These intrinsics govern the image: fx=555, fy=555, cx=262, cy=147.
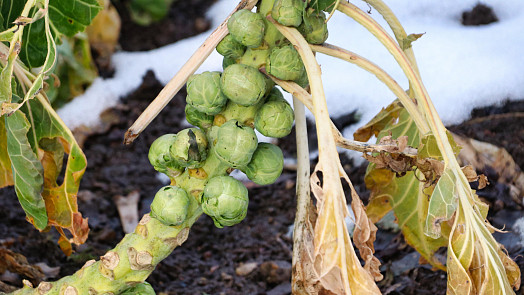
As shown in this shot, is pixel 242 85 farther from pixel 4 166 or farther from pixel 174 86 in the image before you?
pixel 4 166

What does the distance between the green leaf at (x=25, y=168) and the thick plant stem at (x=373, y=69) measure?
2.45 feet

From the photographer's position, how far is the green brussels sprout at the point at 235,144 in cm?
113

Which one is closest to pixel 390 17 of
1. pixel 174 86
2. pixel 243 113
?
pixel 243 113

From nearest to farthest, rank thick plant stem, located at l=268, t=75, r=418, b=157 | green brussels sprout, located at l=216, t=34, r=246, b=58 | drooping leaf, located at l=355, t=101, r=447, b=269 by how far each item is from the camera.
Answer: thick plant stem, located at l=268, t=75, r=418, b=157 → green brussels sprout, located at l=216, t=34, r=246, b=58 → drooping leaf, located at l=355, t=101, r=447, b=269

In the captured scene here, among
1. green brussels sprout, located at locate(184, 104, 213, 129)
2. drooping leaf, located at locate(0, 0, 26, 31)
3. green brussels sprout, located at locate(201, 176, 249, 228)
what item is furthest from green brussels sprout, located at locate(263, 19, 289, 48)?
drooping leaf, located at locate(0, 0, 26, 31)

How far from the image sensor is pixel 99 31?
10.3 ft

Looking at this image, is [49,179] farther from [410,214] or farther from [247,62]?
[410,214]

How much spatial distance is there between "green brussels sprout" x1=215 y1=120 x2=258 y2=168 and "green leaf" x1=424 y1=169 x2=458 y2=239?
1.25 feet

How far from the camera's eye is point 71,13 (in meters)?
1.58

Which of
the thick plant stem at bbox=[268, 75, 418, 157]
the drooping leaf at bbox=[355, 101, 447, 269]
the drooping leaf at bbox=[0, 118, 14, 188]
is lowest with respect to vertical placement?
the drooping leaf at bbox=[0, 118, 14, 188]

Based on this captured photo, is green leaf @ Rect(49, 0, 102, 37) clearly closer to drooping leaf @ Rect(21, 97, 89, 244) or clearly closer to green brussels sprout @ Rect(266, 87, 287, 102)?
drooping leaf @ Rect(21, 97, 89, 244)

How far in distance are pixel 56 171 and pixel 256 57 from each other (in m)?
0.76

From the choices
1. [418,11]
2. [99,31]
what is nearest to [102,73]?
[99,31]

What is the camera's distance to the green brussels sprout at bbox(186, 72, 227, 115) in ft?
3.86
